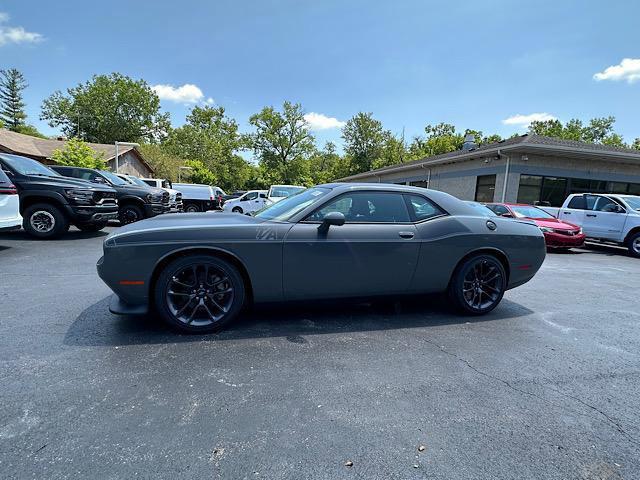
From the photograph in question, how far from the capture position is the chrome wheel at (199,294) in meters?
3.05

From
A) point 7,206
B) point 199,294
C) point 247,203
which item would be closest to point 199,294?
point 199,294

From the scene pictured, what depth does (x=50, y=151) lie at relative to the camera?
90.4ft

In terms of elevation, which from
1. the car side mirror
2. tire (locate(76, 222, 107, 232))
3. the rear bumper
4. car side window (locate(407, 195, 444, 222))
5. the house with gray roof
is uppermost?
the house with gray roof

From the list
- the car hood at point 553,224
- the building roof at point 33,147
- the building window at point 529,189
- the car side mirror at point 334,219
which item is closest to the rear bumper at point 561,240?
the car hood at point 553,224

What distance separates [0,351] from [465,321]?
438 centimetres

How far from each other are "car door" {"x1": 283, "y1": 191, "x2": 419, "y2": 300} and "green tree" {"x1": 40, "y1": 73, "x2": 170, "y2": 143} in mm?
57171

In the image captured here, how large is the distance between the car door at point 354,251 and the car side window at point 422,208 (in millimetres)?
114

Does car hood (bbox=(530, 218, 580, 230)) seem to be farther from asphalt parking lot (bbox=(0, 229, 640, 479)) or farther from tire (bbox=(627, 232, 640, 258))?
asphalt parking lot (bbox=(0, 229, 640, 479))

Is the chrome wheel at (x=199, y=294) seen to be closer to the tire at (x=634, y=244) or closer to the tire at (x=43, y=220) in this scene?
the tire at (x=43, y=220)

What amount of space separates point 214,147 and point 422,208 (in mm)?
47191

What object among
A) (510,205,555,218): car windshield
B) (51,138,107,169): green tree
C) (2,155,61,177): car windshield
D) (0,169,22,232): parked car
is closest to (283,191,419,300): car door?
(0,169,22,232): parked car

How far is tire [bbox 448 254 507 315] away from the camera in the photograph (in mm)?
3807

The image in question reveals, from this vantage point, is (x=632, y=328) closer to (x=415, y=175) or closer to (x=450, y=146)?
(x=415, y=175)

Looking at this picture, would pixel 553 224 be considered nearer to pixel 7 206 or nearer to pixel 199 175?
pixel 7 206
